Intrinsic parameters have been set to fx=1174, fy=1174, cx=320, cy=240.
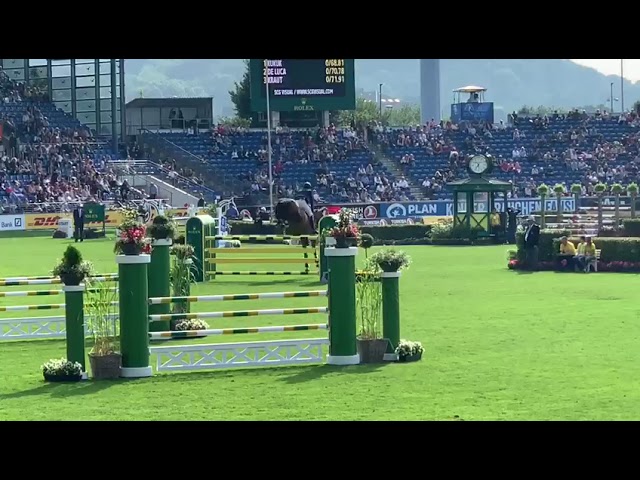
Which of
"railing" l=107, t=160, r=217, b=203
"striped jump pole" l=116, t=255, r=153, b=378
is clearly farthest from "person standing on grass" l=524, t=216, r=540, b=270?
"railing" l=107, t=160, r=217, b=203

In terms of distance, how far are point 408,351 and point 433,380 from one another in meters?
1.36

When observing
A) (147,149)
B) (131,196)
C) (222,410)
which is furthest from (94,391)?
(147,149)

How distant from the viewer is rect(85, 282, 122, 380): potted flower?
1254cm

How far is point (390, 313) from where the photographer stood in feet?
44.5

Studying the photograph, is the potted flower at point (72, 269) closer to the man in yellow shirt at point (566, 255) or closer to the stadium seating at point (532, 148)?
the man in yellow shirt at point (566, 255)

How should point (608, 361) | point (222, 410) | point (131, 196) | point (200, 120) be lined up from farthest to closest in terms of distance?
point (200, 120) < point (131, 196) < point (608, 361) < point (222, 410)

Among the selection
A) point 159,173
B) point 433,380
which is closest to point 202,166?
point 159,173

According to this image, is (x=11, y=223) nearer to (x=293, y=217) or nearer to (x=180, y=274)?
(x=293, y=217)

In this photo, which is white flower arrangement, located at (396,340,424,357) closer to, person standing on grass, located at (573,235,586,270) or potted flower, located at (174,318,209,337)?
potted flower, located at (174,318,209,337)

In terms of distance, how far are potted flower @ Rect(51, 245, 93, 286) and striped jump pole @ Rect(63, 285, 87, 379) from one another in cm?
9

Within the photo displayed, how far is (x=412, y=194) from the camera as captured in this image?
184 ft

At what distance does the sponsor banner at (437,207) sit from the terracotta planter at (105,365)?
35.7m
